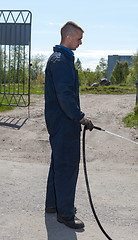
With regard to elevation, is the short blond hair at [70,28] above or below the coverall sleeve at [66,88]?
above

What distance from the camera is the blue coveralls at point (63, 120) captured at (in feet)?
10.8

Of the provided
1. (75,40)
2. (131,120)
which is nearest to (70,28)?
(75,40)

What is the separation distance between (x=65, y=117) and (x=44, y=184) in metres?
1.73

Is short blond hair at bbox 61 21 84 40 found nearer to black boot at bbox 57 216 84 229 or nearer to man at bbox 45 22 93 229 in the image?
man at bbox 45 22 93 229

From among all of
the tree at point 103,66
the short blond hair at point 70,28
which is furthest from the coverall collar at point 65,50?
the tree at point 103,66

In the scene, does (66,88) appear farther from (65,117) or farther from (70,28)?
(70,28)

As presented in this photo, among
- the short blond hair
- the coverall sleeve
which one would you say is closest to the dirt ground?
the coverall sleeve

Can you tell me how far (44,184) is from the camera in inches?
192

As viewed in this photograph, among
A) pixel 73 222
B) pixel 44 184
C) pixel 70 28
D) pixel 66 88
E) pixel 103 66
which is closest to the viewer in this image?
pixel 66 88

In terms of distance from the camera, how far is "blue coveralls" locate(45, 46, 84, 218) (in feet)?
10.8

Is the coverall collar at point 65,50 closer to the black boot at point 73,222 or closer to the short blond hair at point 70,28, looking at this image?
the short blond hair at point 70,28

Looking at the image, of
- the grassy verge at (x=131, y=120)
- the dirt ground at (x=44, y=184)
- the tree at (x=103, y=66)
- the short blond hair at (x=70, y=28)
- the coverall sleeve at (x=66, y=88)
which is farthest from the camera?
the tree at (x=103, y=66)

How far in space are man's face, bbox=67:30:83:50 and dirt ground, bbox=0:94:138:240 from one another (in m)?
1.82

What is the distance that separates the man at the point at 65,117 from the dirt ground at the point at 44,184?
32 centimetres
